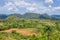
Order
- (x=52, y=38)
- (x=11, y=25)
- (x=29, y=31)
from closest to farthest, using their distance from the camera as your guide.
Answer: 1. (x=52, y=38)
2. (x=29, y=31)
3. (x=11, y=25)

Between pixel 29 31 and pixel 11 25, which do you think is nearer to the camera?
pixel 29 31

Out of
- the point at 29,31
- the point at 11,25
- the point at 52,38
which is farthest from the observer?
the point at 11,25

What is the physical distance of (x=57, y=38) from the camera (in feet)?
218

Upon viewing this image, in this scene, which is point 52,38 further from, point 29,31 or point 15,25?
point 15,25

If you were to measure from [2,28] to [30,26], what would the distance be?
1977 cm

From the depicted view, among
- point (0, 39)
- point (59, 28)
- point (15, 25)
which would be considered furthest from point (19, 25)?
point (0, 39)

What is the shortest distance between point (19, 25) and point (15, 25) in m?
2.76

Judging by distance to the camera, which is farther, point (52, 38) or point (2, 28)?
point (2, 28)

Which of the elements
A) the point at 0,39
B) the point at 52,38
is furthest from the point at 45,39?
the point at 0,39

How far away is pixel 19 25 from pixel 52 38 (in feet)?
243

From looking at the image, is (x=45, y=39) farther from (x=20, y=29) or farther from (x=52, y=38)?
(x=20, y=29)

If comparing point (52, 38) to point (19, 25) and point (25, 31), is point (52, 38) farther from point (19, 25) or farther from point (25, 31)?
point (19, 25)

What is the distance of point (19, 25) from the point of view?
5413 inches

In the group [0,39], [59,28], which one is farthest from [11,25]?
[0,39]
